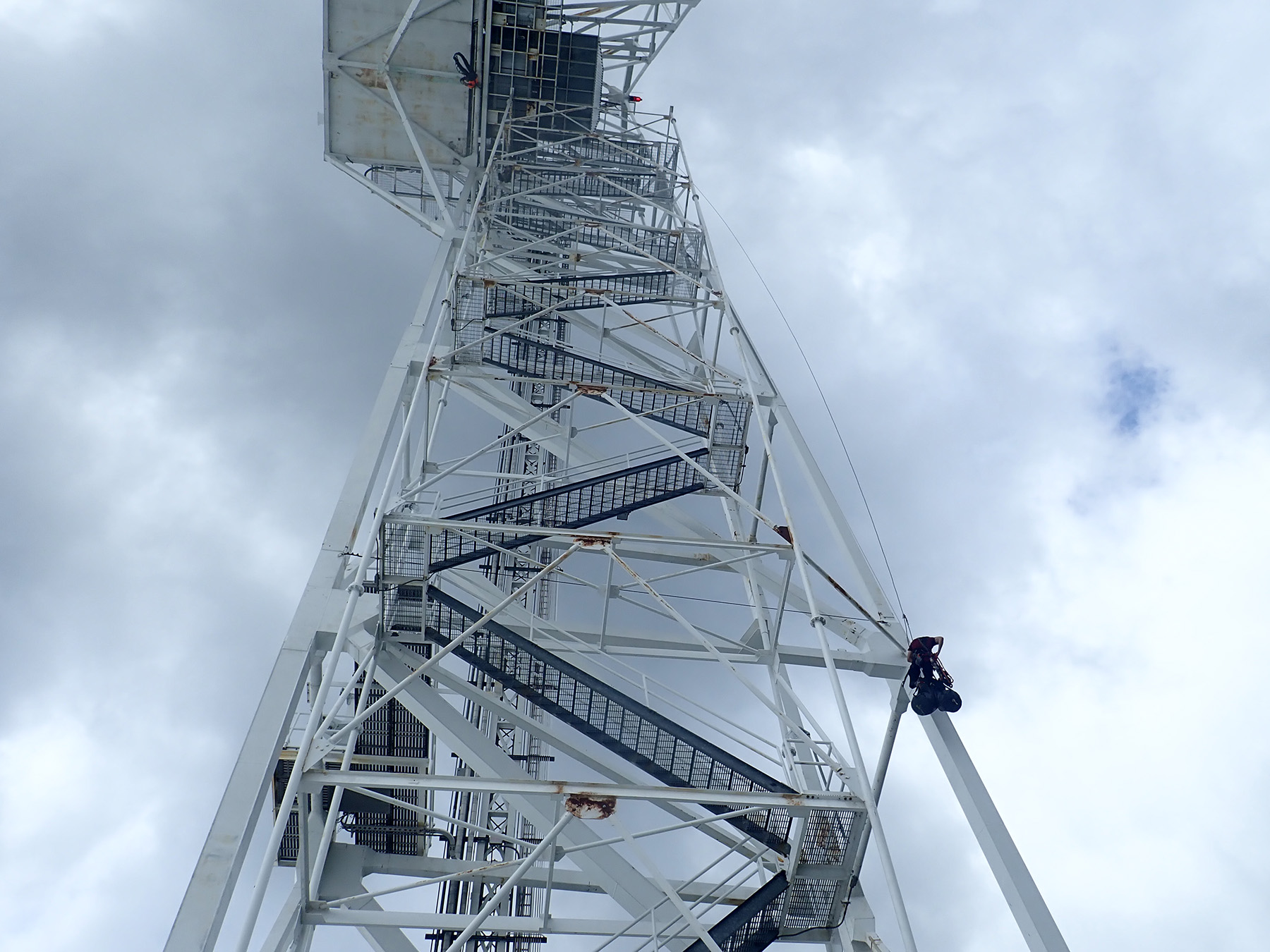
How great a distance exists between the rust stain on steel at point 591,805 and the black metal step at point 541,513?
3.68m

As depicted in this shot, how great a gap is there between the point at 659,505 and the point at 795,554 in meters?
4.73

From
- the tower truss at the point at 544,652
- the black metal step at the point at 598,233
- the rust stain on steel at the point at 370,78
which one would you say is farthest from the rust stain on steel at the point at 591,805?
the rust stain on steel at the point at 370,78

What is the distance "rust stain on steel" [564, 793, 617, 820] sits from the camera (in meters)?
9.45

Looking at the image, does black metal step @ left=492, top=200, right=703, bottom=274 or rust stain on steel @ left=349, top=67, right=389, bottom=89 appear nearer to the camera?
black metal step @ left=492, top=200, right=703, bottom=274

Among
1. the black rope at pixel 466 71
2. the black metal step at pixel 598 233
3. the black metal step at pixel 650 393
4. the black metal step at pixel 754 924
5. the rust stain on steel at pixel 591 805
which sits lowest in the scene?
the black metal step at pixel 754 924

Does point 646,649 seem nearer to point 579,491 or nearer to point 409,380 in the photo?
point 579,491

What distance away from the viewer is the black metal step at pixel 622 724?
35.6 ft

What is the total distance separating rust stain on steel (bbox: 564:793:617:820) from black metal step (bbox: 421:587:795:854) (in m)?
1.72

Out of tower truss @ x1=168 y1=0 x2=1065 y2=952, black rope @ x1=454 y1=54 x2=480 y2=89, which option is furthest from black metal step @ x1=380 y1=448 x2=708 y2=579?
black rope @ x1=454 y1=54 x2=480 y2=89

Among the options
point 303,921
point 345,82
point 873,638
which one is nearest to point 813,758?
point 873,638

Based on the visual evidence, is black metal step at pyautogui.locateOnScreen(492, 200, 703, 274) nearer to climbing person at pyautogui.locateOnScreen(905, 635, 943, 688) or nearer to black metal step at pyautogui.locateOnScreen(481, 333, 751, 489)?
black metal step at pyautogui.locateOnScreen(481, 333, 751, 489)

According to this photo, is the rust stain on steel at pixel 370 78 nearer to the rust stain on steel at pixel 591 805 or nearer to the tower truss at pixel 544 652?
the tower truss at pixel 544 652

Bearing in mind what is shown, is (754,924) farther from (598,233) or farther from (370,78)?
(370,78)

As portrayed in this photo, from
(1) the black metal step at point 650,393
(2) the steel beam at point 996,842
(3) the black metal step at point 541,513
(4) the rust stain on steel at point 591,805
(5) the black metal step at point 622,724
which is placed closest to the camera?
(4) the rust stain on steel at point 591,805
